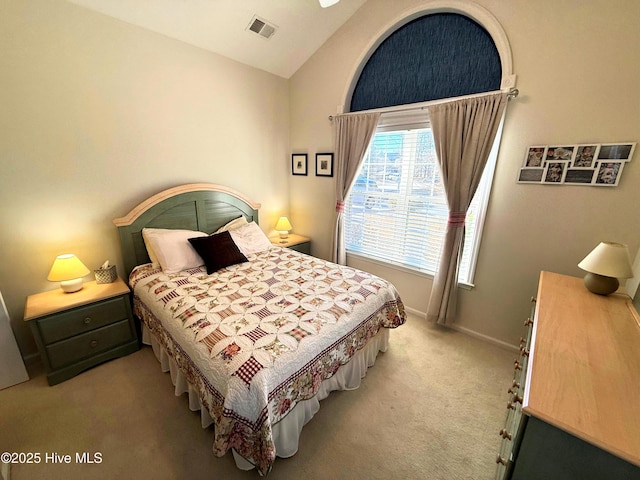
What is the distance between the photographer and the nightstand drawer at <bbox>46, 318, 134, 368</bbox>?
1.82 meters

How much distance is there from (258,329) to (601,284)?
2.02 metres

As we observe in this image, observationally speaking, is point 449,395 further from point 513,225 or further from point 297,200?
point 297,200

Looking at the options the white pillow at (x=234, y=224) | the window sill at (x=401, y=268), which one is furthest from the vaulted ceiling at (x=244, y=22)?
the window sill at (x=401, y=268)

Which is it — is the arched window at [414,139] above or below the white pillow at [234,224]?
above

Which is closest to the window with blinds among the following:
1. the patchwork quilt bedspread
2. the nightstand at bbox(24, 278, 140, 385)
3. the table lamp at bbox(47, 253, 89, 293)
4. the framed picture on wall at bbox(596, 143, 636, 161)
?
the framed picture on wall at bbox(596, 143, 636, 161)

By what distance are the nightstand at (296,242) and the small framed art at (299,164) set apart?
0.90 m

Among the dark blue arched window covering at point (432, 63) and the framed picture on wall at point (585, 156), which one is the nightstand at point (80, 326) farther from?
the framed picture on wall at point (585, 156)

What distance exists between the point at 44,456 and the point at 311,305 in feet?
5.52

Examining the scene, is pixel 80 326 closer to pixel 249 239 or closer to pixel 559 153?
pixel 249 239

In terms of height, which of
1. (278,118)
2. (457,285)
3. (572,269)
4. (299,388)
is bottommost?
(299,388)

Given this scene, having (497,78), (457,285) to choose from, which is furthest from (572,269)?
(497,78)

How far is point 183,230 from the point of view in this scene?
2545 mm

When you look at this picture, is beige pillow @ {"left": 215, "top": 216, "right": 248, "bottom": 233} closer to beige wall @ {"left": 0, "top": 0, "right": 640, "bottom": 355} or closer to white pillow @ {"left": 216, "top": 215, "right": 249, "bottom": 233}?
white pillow @ {"left": 216, "top": 215, "right": 249, "bottom": 233}

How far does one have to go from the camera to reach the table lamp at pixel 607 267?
1.40 m
